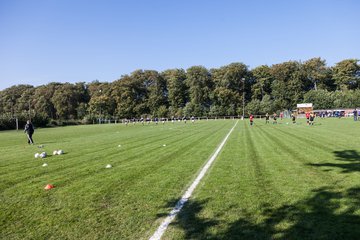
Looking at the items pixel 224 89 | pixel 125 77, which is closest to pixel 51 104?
pixel 125 77

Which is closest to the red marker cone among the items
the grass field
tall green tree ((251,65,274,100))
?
the grass field

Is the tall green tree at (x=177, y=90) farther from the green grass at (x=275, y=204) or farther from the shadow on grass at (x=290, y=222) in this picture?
the shadow on grass at (x=290, y=222)

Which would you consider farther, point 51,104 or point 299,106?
point 51,104

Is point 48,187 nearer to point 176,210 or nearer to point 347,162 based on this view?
point 176,210

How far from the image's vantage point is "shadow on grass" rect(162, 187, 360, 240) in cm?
451

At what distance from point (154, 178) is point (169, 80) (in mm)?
116285

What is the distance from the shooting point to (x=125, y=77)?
124 metres

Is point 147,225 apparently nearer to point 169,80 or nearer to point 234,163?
point 234,163

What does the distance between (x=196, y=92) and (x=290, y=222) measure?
11087cm

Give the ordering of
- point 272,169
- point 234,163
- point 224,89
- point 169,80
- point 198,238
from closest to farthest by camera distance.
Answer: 1. point 198,238
2. point 272,169
3. point 234,163
4. point 224,89
5. point 169,80

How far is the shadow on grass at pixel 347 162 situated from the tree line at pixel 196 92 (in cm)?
9051

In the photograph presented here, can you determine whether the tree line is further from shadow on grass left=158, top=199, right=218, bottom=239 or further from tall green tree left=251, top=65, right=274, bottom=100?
shadow on grass left=158, top=199, right=218, bottom=239

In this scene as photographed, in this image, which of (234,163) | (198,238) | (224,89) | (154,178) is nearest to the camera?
(198,238)

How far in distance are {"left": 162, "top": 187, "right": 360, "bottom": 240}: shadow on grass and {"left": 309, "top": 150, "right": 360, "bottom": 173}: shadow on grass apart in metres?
3.35
